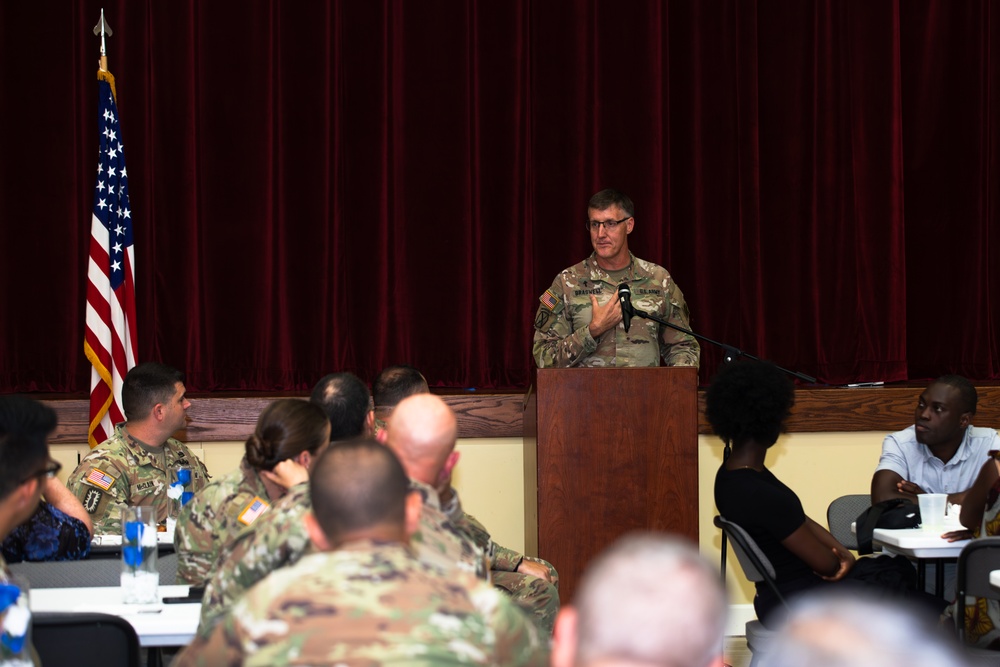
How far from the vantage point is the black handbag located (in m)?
4.27

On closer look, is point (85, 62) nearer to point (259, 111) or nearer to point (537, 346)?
point (259, 111)

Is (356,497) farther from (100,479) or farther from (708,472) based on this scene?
(708,472)

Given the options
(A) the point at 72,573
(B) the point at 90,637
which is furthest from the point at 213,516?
(B) the point at 90,637

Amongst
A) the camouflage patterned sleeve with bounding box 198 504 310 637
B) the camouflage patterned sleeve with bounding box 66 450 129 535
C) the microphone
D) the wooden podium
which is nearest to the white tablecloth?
the camouflage patterned sleeve with bounding box 198 504 310 637

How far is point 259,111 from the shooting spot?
676 centimetres

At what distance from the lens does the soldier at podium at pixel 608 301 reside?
5625mm

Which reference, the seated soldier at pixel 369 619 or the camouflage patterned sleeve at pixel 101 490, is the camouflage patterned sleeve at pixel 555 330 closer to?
the camouflage patterned sleeve at pixel 101 490

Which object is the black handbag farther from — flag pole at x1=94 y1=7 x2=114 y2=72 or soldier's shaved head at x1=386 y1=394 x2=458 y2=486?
flag pole at x1=94 y1=7 x2=114 y2=72

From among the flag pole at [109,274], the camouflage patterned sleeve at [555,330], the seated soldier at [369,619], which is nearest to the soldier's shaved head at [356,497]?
the seated soldier at [369,619]

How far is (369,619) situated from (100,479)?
11.0ft

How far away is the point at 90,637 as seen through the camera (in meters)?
2.71

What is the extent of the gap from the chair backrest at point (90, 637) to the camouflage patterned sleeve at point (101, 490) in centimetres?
197

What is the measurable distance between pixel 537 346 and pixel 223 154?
7.61ft

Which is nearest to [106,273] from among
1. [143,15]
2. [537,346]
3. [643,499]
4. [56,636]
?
[143,15]
